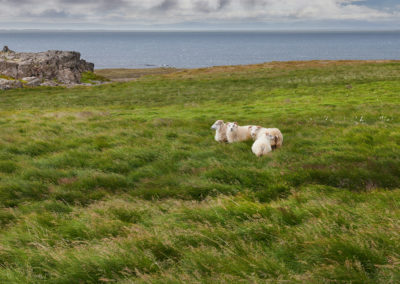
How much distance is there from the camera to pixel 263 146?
40.2ft

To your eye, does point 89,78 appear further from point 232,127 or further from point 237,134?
point 232,127

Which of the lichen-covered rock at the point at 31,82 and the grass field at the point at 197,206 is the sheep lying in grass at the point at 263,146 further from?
the lichen-covered rock at the point at 31,82

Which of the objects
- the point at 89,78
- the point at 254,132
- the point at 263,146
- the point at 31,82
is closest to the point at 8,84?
the point at 31,82

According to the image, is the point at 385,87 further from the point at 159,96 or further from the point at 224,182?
the point at 224,182

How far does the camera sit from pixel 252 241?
4969 millimetres

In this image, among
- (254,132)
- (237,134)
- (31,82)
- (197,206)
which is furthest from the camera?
(31,82)

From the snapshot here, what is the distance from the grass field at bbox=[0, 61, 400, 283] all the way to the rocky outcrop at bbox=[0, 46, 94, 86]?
62.4 meters

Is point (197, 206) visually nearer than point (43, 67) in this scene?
Yes

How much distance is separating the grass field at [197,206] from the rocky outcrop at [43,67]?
6239cm

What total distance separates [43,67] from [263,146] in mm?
75923

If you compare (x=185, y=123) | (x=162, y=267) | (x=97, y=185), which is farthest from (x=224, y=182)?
(x=185, y=123)

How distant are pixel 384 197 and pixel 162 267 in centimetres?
580

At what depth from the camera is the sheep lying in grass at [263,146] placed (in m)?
12.2

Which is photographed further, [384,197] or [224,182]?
[224,182]
